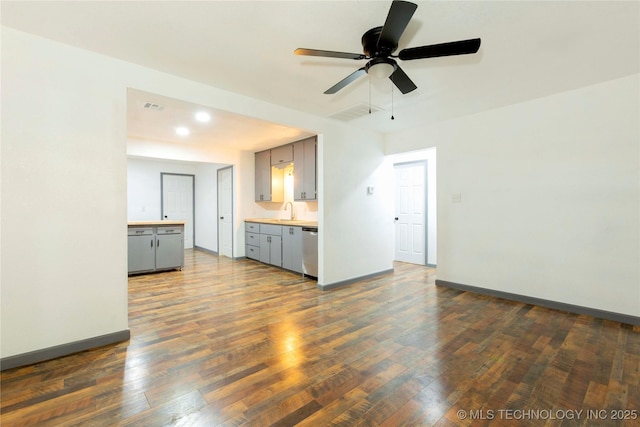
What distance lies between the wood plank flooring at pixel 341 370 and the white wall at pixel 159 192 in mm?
4308

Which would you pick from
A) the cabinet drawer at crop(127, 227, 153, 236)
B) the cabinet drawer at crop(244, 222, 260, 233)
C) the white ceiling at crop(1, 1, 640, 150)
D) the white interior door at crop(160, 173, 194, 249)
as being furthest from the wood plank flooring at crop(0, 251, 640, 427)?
the white interior door at crop(160, 173, 194, 249)

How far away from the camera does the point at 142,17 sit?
2.05m

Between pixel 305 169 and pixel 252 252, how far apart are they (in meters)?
2.48

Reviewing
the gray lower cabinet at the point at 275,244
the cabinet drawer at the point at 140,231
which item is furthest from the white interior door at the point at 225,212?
the cabinet drawer at the point at 140,231

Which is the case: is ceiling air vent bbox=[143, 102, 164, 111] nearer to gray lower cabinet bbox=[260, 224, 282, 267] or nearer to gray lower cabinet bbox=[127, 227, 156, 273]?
gray lower cabinet bbox=[127, 227, 156, 273]

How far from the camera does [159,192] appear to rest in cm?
761

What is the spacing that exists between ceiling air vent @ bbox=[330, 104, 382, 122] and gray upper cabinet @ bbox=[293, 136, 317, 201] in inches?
34.6

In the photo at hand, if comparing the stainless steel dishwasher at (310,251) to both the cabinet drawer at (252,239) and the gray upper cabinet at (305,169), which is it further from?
the cabinet drawer at (252,239)

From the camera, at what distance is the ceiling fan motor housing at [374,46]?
2008 mm

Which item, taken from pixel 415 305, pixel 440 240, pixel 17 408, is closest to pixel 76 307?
pixel 17 408

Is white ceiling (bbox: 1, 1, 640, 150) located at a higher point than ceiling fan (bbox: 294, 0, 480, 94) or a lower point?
higher

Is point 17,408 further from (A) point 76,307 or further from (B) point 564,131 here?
(B) point 564,131

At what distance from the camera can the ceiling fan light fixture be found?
2.12m

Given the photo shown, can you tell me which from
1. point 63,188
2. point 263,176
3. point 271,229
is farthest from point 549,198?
point 263,176
